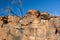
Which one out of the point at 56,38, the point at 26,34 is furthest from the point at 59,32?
the point at 26,34

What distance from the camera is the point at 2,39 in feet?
53.1

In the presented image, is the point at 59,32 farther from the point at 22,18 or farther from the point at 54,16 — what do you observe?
the point at 22,18

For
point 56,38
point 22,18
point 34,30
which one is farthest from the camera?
point 22,18

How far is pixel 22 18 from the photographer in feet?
52.5

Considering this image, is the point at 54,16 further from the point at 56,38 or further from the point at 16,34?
the point at 16,34

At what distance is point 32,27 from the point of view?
15.0 metres

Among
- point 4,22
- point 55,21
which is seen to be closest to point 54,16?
point 55,21

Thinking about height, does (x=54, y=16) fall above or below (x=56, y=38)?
above

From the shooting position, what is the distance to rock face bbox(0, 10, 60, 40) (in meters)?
14.3

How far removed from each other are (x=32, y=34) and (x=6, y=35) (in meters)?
2.58

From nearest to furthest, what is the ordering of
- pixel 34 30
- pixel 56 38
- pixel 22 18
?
pixel 56 38, pixel 34 30, pixel 22 18

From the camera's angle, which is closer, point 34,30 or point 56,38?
point 56,38

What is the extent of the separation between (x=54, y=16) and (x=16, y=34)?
3.47 meters

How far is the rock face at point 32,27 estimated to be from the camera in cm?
1430
